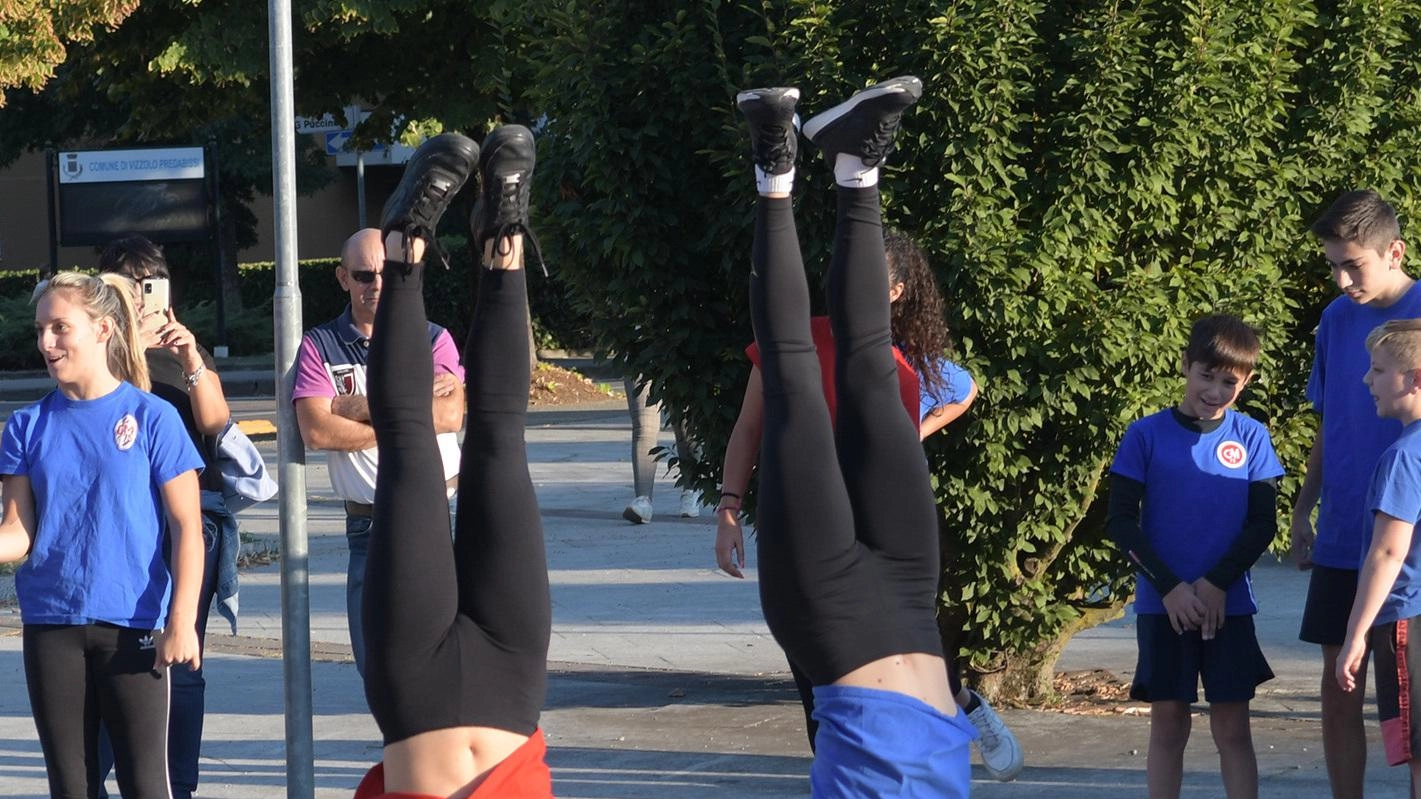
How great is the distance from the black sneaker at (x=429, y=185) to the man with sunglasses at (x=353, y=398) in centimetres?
152

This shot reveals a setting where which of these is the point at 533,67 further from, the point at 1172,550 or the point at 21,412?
the point at 1172,550

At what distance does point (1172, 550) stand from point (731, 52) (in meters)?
2.57

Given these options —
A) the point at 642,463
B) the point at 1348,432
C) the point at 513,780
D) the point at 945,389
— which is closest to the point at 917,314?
the point at 945,389

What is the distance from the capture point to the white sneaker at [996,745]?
570cm

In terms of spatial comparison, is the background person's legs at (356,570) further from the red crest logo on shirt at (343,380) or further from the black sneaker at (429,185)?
the black sneaker at (429,185)

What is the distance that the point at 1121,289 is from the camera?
6070 mm

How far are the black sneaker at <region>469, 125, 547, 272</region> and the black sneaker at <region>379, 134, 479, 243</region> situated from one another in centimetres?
6

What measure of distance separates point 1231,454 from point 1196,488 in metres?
0.16

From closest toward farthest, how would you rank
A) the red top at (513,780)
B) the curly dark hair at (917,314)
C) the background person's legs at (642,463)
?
the red top at (513,780), the curly dark hair at (917,314), the background person's legs at (642,463)

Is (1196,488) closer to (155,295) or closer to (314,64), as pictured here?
(155,295)

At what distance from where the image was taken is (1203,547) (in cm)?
504

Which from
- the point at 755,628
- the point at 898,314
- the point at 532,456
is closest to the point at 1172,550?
the point at 898,314

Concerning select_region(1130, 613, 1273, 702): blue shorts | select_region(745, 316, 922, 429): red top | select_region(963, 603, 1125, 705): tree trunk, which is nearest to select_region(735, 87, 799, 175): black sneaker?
select_region(745, 316, 922, 429): red top

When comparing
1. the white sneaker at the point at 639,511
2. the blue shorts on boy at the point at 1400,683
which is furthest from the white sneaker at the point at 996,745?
the white sneaker at the point at 639,511
